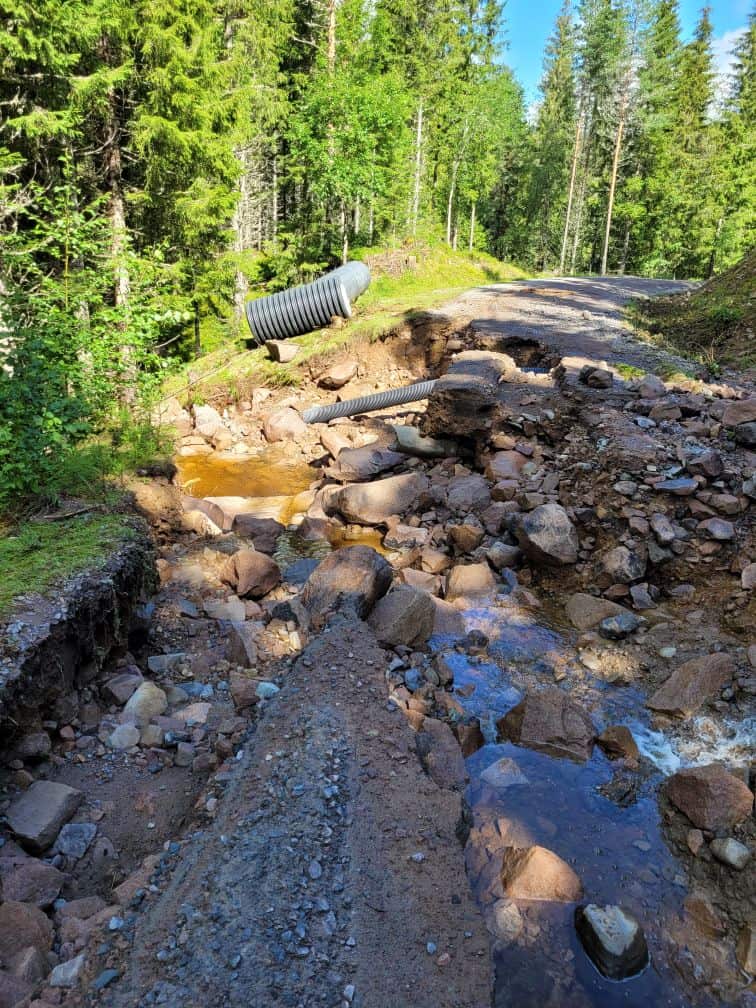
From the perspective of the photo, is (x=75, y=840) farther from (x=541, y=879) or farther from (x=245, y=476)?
(x=245, y=476)

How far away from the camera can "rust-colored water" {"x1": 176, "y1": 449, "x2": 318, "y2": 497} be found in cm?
970

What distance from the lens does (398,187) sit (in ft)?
71.6

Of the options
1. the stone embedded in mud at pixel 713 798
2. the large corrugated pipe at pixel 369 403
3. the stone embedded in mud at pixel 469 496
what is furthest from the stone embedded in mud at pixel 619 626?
the large corrugated pipe at pixel 369 403

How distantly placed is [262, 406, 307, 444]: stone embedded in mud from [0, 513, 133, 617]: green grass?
19.4 feet

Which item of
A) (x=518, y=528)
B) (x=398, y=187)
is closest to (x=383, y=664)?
(x=518, y=528)

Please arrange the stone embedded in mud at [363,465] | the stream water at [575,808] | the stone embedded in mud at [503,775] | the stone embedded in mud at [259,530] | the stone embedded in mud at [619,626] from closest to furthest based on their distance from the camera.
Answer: the stream water at [575,808] < the stone embedded in mud at [503,775] < the stone embedded in mud at [619,626] < the stone embedded in mud at [259,530] < the stone embedded in mud at [363,465]

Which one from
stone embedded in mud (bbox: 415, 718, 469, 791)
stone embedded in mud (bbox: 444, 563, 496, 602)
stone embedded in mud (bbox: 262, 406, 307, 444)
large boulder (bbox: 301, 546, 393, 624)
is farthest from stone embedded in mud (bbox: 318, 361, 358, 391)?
stone embedded in mud (bbox: 415, 718, 469, 791)

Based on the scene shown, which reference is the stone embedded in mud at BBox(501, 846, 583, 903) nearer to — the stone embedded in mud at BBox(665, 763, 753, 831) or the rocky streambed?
the rocky streambed

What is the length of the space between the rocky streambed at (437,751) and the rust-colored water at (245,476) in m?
1.31

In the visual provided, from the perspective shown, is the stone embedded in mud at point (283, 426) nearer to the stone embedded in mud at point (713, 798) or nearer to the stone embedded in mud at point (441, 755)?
the stone embedded in mud at point (441, 755)

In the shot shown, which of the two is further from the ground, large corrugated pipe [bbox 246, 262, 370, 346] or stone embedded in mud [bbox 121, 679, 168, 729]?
large corrugated pipe [bbox 246, 262, 370, 346]

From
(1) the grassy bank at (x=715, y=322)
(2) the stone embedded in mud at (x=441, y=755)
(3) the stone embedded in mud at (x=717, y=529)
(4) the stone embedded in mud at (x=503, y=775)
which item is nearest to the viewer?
(2) the stone embedded in mud at (x=441, y=755)

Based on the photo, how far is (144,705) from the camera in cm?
432

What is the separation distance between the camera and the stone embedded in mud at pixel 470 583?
21.1 ft
